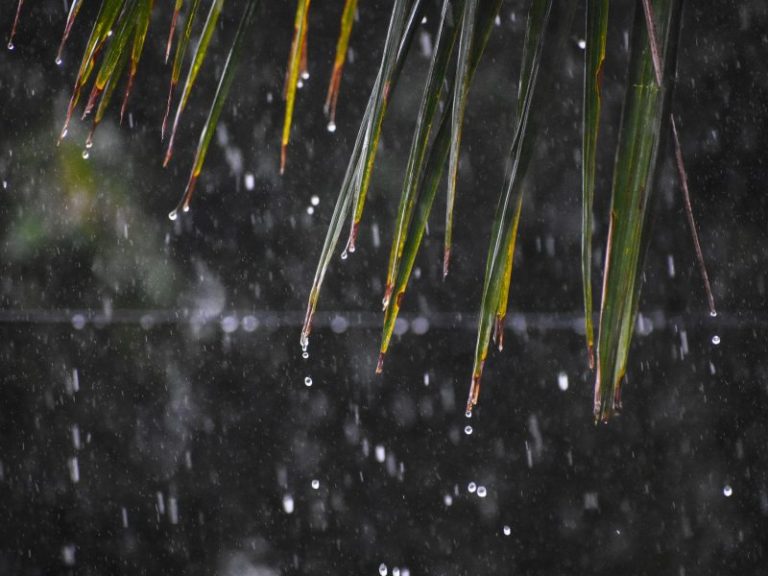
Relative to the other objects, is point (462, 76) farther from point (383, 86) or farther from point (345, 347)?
point (345, 347)

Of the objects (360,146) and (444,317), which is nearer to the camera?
(360,146)

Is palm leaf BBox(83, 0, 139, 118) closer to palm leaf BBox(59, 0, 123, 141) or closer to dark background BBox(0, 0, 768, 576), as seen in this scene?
palm leaf BBox(59, 0, 123, 141)

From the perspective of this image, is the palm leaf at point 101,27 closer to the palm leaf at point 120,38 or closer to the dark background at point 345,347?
the palm leaf at point 120,38

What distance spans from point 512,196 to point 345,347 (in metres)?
1.93

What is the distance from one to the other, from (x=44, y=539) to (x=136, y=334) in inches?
25.6

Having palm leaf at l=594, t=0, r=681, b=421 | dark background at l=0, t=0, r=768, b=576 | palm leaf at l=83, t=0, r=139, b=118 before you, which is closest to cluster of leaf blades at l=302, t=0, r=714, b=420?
palm leaf at l=594, t=0, r=681, b=421

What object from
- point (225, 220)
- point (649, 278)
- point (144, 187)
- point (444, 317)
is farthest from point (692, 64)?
point (144, 187)

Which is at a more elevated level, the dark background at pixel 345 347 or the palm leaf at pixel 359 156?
the palm leaf at pixel 359 156

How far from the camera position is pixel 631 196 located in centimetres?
57

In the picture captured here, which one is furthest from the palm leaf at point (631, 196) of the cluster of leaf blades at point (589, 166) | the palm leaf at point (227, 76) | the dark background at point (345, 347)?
the dark background at point (345, 347)

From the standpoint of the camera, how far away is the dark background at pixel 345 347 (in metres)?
2.40

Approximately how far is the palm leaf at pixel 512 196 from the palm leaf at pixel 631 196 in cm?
7

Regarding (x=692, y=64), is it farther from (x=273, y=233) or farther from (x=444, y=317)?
(x=273, y=233)

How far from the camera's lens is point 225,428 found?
2.60 meters
